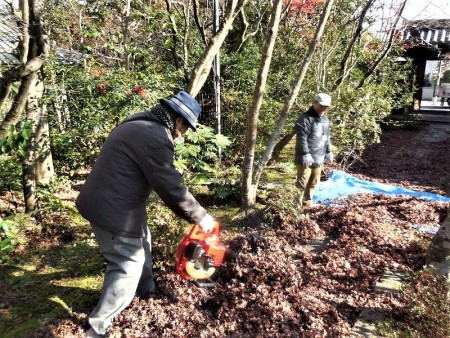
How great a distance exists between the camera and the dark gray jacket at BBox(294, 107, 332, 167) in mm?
4930

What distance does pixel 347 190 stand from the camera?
A: 6.26m

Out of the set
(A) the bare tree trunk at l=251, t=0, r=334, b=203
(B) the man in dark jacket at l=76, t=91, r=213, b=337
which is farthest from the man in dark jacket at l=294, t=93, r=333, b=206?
(B) the man in dark jacket at l=76, t=91, r=213, b=337

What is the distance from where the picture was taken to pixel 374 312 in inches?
112

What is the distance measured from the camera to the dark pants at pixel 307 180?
17.0 ft

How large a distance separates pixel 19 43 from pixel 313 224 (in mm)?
3935

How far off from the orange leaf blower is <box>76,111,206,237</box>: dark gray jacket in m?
0.33

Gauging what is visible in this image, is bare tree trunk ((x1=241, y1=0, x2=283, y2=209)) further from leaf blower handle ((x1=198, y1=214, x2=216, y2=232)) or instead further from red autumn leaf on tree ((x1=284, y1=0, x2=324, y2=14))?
red autumn leaf on tree ((x1=284, y1=0, x2=324, y2=14))

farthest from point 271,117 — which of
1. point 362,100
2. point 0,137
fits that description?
point 0,137

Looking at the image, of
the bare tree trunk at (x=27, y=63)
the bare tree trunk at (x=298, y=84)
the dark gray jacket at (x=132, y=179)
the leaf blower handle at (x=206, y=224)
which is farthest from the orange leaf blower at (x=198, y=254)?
the bare tree trunk at (x=298, y=84)

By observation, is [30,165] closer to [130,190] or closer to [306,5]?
[130,190]

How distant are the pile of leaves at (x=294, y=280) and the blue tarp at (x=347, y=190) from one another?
865 millimetres

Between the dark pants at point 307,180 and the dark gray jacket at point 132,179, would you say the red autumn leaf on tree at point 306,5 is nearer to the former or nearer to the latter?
the dark pants at point 307,180

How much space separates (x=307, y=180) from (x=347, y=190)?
4.70 feet

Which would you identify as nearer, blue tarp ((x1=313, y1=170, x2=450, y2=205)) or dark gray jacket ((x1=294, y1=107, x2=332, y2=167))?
dark gray jacket ((x1=294, y1=107, x2=332, y2=167))
